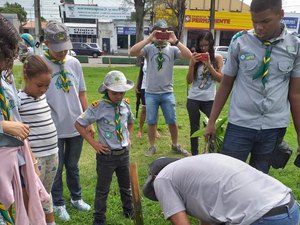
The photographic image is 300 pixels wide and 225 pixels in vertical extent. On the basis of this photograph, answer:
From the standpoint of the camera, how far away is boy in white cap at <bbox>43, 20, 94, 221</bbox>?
10.3 ft

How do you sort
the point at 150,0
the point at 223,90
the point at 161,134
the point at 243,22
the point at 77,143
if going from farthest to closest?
the point at 243,22, the point at 150,0, the point at 161,134, the point at 77,143, the point at 223,90

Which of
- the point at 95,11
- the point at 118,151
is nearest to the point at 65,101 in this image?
the point at 118,151

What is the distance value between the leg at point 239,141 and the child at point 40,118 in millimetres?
1335

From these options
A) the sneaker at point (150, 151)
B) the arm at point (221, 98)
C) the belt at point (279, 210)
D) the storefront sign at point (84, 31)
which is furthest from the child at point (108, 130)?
the storefront sign at point (84, 31)

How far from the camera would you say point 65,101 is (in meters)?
3.20

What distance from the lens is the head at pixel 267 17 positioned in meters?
2.45

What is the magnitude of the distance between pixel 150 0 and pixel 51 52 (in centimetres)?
2029

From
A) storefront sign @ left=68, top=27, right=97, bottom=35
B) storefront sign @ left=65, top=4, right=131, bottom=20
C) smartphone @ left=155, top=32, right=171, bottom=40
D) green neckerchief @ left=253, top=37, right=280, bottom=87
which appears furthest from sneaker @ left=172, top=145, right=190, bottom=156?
storefront sign @ left=68, top=27, right=97, bottom=35

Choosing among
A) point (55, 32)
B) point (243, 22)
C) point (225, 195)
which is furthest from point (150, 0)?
point (225, 195)

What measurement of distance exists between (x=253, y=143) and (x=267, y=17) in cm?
91

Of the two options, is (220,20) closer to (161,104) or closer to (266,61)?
(161,104)

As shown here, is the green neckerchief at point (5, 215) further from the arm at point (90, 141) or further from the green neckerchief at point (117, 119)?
the green neckerchief at point (117, 119)

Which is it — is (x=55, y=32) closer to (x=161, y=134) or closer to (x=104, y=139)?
(x=104, y=139)

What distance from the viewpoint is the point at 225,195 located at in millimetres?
1903
